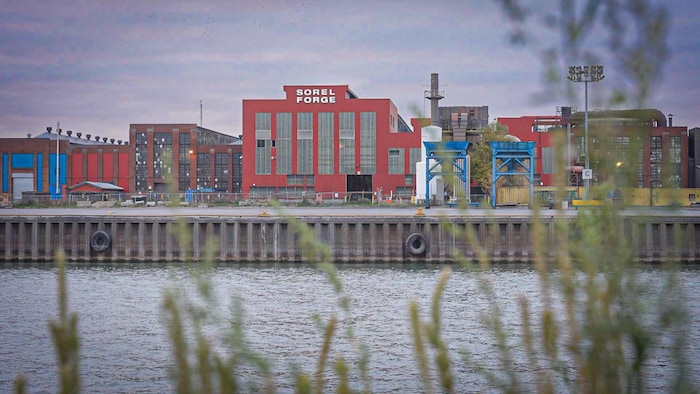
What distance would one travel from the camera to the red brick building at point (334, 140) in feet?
302

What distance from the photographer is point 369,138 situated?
92.1 m

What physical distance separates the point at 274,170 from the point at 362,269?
180ft

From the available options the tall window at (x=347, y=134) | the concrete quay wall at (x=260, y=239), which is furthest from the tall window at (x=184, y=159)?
the concrete quay wall at (x=260, y=239)

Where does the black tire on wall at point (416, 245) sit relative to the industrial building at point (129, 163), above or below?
below

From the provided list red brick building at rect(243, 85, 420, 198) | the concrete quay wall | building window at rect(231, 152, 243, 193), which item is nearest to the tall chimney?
red brick building at rect(243, 85, 420, 198)

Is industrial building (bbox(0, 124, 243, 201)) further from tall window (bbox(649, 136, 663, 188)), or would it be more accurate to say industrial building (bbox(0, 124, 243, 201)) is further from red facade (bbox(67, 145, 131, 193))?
tall window (bbox(649, 136, 663, 188))

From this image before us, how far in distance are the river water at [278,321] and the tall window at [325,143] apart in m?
53.3

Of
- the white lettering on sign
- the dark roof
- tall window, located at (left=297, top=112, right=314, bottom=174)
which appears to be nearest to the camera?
the white lettering on sign

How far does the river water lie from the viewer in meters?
17.0

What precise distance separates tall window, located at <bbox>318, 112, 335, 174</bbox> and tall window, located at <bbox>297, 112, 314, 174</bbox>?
38.0 inches

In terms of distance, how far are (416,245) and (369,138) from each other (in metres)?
50.7

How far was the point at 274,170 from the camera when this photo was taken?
92.8 meters

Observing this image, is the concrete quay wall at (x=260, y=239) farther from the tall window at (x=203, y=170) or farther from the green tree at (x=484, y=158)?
the tall window at (x=203, y=170)

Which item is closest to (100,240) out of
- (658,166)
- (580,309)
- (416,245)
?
(416,245)
